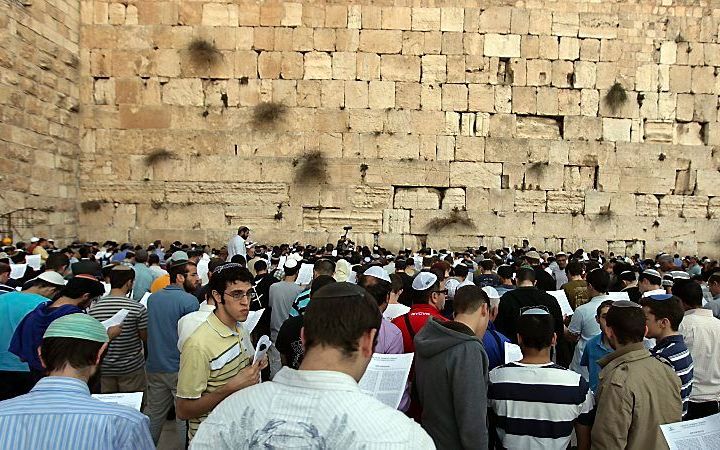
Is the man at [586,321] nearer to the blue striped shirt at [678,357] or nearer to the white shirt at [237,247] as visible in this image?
the blue striped shirt at [678,357]

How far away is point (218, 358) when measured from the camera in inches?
116

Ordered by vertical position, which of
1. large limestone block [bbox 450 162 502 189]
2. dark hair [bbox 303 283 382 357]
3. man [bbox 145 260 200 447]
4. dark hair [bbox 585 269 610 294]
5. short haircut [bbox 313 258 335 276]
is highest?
large limestone block [bbox 450 162 502 189]

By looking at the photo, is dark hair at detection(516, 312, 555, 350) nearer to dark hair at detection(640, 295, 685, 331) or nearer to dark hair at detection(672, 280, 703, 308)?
dark hair at detection(640, 295, 685, 331)

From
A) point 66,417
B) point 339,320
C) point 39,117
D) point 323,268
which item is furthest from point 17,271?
point 39,117

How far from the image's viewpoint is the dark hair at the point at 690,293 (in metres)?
4.23

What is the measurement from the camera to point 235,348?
306cm

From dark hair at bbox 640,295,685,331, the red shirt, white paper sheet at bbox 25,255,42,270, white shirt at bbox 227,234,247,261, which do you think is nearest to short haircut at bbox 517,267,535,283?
the red shirt

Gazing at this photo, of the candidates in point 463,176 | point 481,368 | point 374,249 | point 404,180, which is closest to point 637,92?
point 463,176

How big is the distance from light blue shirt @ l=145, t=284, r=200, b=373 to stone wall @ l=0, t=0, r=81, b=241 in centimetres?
907

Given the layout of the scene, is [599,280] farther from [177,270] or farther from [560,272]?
[560,272]

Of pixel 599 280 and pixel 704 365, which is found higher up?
pixel 599 280

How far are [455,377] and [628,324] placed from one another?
922mm

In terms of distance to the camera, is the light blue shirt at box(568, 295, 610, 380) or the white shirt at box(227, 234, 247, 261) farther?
the white shirt at box(227, 234, 247, 261)

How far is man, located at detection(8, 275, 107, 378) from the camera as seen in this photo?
11.9 ft
